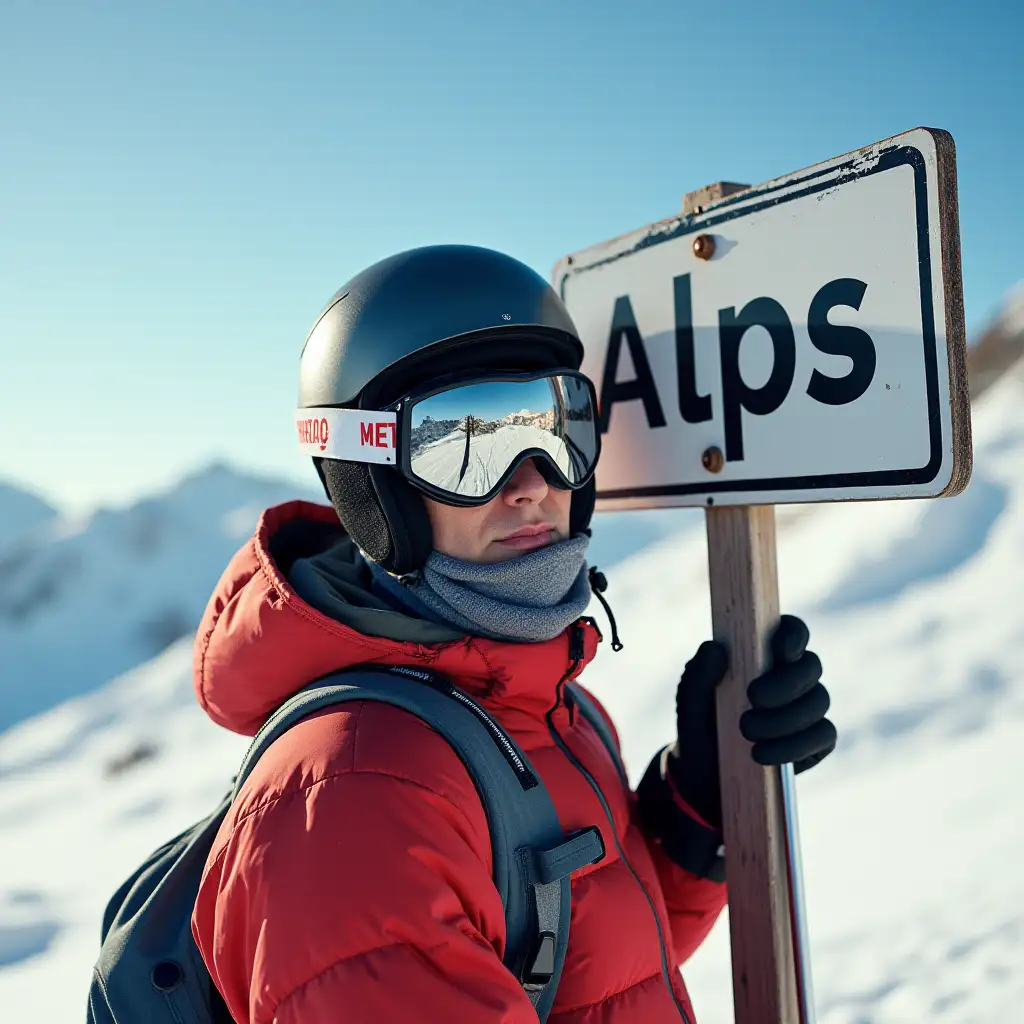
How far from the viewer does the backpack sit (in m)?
1.33

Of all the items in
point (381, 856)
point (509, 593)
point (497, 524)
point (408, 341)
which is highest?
point (408, 341)

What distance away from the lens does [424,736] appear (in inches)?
52.2

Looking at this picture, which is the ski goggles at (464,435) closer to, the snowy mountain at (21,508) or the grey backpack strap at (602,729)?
the grey backpack strap at (602,729)

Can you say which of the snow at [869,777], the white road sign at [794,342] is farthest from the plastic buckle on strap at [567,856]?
the snow at [869,777]

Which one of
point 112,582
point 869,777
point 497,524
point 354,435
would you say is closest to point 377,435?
point 354,435

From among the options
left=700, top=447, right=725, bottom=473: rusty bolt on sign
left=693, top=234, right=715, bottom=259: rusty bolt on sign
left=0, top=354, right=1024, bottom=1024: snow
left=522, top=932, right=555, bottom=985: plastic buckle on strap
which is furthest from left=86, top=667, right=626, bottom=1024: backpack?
left=0, top=354, right=1024, bottom=1024: snow

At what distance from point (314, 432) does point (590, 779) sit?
0.90 meters

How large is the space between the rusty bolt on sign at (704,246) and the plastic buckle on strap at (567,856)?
1125 millimetres

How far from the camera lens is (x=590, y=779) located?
5.34 feet

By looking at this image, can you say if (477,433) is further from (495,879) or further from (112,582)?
(112,582)

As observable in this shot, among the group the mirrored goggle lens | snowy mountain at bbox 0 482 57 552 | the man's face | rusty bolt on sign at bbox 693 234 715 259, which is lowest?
the man's face

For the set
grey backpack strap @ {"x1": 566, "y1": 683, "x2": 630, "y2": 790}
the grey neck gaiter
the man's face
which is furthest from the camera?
grey backpack strap @ {"x1": 566, "y1": 683, "x2": 630, "y2": 790}

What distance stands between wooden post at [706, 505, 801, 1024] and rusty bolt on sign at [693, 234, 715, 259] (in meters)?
0.52

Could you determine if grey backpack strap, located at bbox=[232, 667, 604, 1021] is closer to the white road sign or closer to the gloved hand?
the gloved hand
